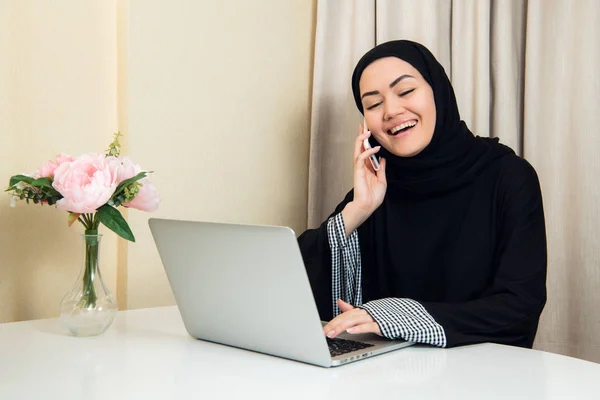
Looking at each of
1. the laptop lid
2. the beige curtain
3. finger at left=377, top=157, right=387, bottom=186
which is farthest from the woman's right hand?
the laptop lid

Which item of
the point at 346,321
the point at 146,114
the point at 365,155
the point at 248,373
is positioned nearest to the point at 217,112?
the point at 146,114

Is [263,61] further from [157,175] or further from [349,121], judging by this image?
[157,175]

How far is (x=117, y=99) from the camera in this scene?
5.33 feet

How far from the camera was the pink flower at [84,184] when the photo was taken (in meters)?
1.15

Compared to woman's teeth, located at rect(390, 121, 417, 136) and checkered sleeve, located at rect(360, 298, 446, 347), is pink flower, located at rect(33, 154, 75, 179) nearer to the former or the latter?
checkered sleeve, located at rect(360, 298, 446, 347)

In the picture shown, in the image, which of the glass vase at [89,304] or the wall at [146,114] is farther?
the wall at [146,114]

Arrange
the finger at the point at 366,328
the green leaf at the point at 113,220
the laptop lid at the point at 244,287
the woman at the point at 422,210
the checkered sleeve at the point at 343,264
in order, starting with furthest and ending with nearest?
the checkered sleeve at the point at 343,264 → the woman at the point at 422,210 → the green leaf at the point at 113,220 → the finger at the point at 366,328 → the laptop lid at the point at 244,287

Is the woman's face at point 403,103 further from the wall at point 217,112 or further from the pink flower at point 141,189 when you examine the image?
the pink flower at point 141,189

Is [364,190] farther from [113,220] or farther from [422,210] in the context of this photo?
[113,220]

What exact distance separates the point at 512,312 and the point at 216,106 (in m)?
0.95

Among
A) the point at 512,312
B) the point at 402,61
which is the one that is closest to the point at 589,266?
the point at 512,312

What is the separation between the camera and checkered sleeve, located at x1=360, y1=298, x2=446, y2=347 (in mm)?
1091

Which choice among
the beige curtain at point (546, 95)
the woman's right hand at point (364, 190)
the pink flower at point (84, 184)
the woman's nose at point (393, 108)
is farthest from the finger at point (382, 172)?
the pink flower at point (84, 184)

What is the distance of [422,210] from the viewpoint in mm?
1571
